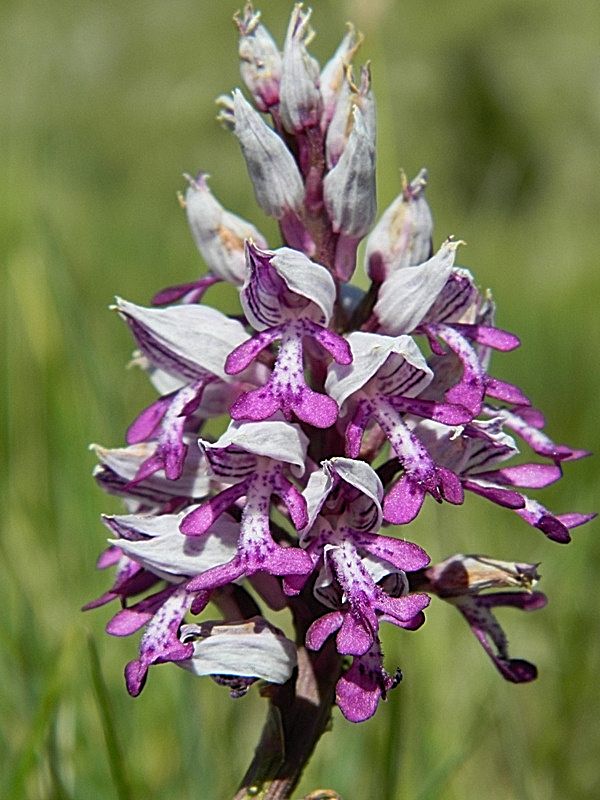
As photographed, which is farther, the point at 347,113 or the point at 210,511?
the point at 347,113

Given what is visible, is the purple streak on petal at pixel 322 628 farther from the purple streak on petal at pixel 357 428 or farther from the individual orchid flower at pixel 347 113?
the individual orchid flower at pixel 347 113

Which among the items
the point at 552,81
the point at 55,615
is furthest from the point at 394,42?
the point at 55,615

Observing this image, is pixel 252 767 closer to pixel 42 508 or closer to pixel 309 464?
pixel 309 464

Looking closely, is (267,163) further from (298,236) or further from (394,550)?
(394,550)

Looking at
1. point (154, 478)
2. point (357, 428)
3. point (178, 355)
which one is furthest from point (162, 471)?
point (357, 428)

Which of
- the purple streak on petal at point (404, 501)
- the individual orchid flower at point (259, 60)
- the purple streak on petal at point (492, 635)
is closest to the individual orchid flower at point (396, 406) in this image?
the purple streak on petal at point (404, 501)

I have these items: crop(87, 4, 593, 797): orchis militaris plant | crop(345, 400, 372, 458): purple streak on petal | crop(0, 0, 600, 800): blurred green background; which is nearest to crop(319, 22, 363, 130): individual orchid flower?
crop(87, 4, 593, 797): orchis militaris plant
